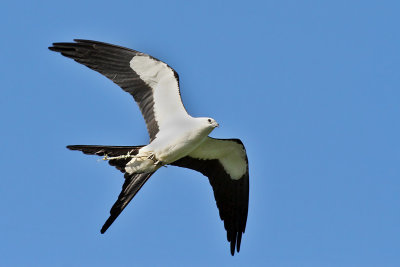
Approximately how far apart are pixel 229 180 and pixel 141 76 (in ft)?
9.62

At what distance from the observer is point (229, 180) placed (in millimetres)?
14555

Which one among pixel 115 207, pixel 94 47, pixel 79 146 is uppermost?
pixel 94 47

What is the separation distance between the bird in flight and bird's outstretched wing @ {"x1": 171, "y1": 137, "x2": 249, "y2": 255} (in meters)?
0.02

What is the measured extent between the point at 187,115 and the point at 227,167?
1.71 meters

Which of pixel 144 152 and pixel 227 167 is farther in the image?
pixel 227 167

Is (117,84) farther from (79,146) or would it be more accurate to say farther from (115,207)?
(115,207)

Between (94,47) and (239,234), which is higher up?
(94,47)

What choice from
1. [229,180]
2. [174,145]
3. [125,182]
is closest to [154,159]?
[174,145]

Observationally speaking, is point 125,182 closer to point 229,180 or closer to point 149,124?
point 149,124

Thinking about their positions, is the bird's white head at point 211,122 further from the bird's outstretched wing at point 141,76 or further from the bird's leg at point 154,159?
the bird's leg at point 154,159

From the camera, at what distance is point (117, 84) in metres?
13.4

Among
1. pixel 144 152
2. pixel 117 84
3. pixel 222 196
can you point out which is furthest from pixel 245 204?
pixel 117 84

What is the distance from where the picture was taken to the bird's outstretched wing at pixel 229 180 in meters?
14.3

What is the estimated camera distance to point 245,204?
575 inches
